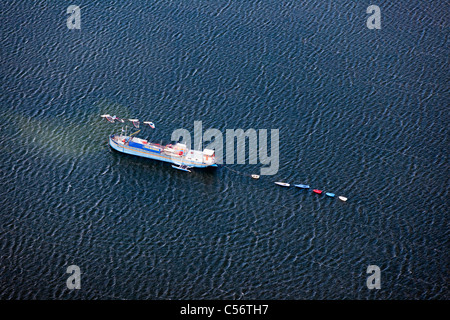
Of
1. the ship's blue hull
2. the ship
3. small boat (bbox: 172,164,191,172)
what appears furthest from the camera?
the ship's blue hull

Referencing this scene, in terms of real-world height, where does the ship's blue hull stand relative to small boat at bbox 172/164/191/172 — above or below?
above

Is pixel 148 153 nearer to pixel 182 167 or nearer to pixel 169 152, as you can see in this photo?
pixel 169 152

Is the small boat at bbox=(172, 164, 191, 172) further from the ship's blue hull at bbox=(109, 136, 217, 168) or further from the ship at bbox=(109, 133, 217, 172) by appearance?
the ship's blue hull at bbox=(109, 136, 217, 168)

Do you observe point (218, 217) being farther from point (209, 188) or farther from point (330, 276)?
point (330, 276)

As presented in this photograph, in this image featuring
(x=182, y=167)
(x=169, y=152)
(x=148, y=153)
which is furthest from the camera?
(x=148, y=153)

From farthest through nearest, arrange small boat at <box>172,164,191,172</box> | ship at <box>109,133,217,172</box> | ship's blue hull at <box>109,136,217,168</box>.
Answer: ship's blue hull at <box>109,136,217,168</box> → small boat at <box>172,164,191,172</box> → ship at <box>109,133,217,172</box>

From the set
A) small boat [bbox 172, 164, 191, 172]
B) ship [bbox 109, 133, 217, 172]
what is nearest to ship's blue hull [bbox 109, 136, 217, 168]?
ship [bbox 109, 133, 217, 172]

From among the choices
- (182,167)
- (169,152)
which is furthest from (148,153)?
(182,167)
